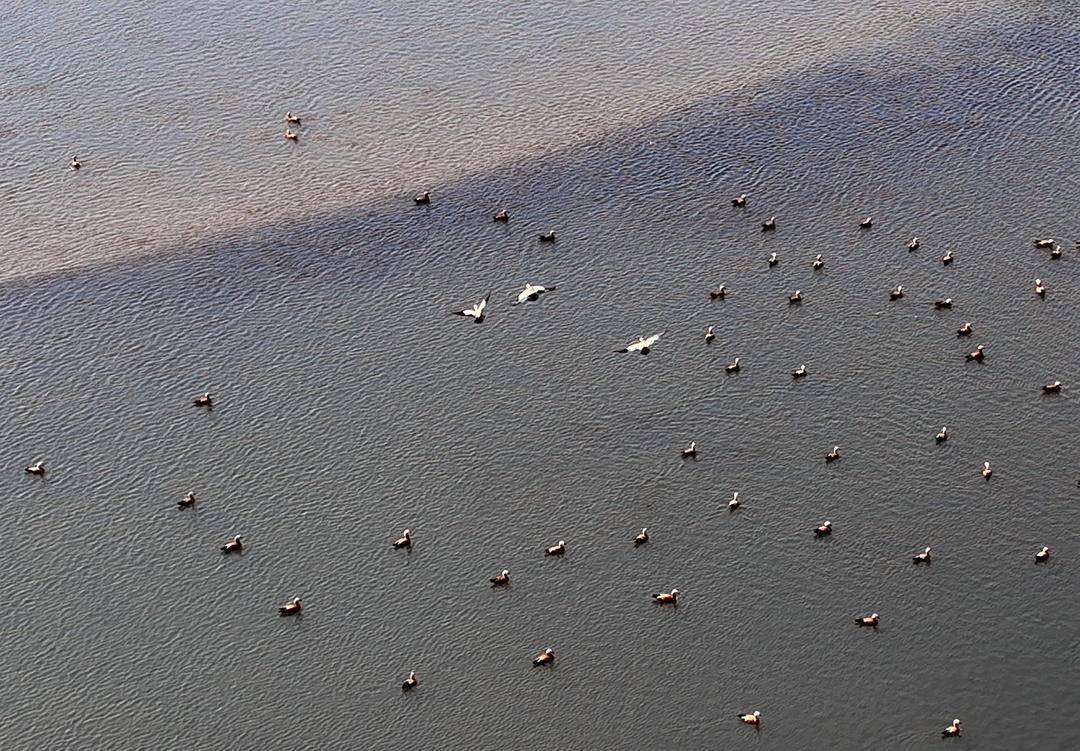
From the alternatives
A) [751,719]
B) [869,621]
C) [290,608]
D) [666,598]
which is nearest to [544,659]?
[666,598]

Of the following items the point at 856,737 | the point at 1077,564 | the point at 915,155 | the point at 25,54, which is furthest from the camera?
the point at 25,54

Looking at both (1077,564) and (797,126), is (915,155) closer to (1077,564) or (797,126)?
(797,126)

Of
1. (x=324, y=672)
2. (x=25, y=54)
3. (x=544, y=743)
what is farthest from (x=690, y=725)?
(x=25, y=54)

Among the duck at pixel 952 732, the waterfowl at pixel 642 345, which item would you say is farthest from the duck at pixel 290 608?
the duck at pixel 952 732

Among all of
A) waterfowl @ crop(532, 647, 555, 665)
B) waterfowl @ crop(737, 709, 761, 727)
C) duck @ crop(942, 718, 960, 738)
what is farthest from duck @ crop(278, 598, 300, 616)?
duck @ crop(942, 718, 960, 738)

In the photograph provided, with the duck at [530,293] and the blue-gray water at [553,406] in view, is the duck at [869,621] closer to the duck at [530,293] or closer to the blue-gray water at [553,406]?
the blue-gray water at [553,406]

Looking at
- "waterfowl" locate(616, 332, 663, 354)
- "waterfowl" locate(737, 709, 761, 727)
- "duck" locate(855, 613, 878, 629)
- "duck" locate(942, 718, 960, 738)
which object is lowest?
"waterfowl" locate(737, 709, 761, 727)

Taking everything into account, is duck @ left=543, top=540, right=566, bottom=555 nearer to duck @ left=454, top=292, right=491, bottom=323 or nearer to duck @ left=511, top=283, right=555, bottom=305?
duck @ left=454, top=292, right=491, bottom=323
